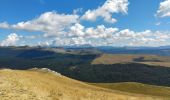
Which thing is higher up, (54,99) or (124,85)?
(54,99)

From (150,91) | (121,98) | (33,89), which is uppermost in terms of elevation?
(33,89)

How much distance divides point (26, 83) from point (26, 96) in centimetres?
767

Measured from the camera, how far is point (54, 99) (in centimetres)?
4697

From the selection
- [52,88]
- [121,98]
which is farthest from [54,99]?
[121,98]

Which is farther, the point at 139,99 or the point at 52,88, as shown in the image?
the point at 139,99

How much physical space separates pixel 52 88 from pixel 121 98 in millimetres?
14578

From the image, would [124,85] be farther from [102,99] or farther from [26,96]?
[26,96]

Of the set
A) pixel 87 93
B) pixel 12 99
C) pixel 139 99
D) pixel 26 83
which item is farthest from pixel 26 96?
pixel 139 99

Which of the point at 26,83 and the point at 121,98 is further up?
the point at 26,83

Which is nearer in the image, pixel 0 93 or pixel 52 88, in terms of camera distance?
pixel 0 93

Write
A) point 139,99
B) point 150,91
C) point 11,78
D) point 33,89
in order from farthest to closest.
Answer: point 150,91, point 139,99, point 11,78, point 33,89

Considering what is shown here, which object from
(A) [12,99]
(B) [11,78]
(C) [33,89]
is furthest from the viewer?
(B) [11,78]

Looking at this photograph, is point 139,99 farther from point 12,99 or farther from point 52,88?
point 12,99

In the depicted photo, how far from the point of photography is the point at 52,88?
5428cm
